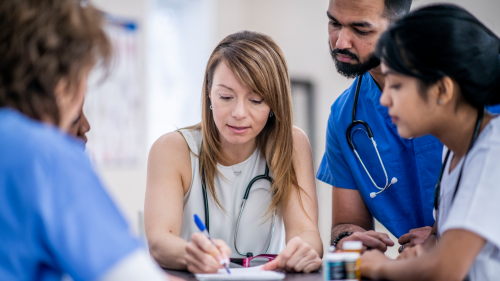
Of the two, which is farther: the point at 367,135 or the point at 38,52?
the point at 367,135

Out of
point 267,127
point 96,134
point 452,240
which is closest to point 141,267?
point 452,240

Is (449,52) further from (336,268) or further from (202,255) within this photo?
(202,255)

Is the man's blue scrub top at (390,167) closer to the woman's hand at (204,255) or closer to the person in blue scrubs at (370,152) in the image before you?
the person in blue scrubs at (370,152)

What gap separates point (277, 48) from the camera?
1496mm

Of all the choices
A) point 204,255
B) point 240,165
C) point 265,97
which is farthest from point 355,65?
point 204,255

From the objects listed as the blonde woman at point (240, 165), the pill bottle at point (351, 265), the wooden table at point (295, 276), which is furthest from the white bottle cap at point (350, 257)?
the blonde woman at point (240, 165)

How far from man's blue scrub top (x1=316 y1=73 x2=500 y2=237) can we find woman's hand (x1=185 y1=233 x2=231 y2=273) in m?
0.77

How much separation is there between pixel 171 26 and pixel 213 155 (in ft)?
9.90

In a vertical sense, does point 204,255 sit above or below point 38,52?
below

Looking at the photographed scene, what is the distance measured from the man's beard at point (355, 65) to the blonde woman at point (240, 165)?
26 centimetres

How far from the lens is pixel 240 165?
1551 mm

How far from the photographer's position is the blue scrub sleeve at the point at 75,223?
581 mm

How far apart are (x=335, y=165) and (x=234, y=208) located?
1.56 feet

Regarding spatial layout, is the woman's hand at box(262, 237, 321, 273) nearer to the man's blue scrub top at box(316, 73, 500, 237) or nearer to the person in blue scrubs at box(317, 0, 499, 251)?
the person in blue scrubs at box(317, 0, 499, 251)
